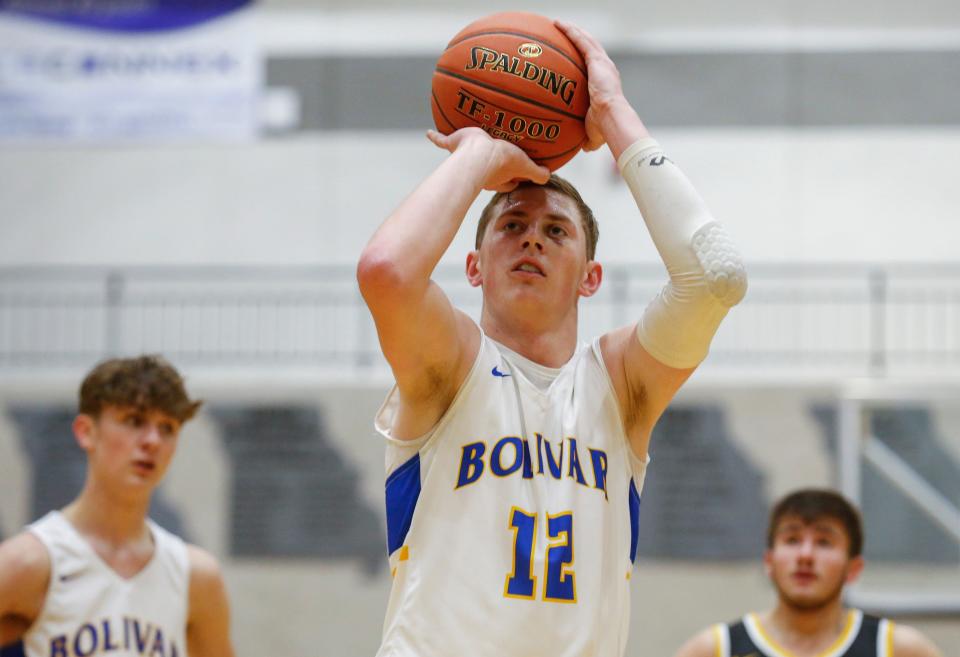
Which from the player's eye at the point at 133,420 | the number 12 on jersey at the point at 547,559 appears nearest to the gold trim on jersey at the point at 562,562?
the number 12 on jersey at the point at 547,559

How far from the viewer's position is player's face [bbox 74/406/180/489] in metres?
4.34

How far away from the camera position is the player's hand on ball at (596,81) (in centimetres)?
297

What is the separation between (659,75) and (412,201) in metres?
9.40

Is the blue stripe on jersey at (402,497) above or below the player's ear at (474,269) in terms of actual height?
below

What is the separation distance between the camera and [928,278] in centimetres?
1100

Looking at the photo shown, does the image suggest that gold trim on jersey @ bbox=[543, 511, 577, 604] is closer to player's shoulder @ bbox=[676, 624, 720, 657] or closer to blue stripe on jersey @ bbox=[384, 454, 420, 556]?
blue stripe on jersey @ bbox=[384, 454, 420, 556]

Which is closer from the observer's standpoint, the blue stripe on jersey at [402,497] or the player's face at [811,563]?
the blue stripe on jersey at [402,497]

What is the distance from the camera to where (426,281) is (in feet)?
8.70

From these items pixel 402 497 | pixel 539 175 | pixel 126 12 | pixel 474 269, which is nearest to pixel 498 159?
pixel 539 175

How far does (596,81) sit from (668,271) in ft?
1.63

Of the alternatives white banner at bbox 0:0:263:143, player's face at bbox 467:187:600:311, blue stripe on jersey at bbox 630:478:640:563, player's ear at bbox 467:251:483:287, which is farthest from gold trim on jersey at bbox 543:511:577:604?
white banner at bbox 0:0:263:143

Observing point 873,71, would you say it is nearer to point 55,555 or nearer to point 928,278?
point 928,278

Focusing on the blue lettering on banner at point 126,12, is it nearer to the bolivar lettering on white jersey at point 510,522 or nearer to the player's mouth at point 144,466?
the player's mouth at point 144,466

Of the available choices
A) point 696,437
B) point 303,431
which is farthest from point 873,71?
point 303,431
